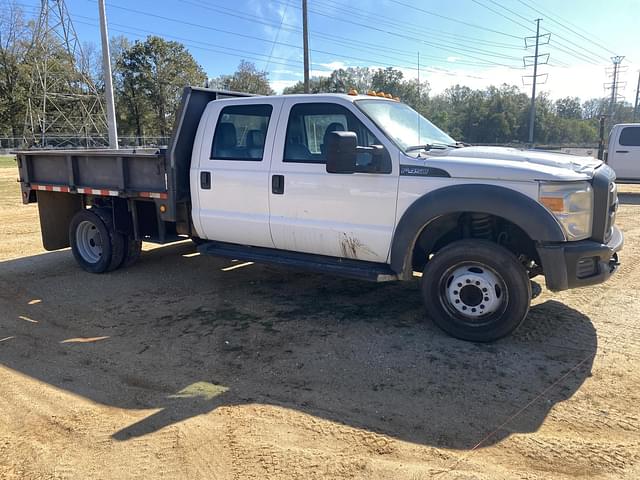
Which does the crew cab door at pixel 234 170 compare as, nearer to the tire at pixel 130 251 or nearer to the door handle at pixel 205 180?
the door handle at pixel 205 180

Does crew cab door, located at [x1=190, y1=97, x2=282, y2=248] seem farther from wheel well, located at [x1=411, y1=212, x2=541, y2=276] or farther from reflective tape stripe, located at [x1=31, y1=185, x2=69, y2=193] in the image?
reflective tape stripe, located at [x1=31, y1=185, x2=69, y2=193]

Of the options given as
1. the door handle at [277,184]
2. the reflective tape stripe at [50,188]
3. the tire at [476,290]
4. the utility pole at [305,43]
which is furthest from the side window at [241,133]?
the utility pole at [305,43]

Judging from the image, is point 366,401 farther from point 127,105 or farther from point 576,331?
point 127,105

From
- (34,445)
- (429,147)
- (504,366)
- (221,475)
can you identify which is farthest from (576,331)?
(34,445)

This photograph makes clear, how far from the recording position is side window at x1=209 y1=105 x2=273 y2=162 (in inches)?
218

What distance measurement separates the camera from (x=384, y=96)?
19.2ft

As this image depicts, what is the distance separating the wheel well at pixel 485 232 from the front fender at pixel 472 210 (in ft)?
0.72

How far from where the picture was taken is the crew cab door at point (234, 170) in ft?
18.0

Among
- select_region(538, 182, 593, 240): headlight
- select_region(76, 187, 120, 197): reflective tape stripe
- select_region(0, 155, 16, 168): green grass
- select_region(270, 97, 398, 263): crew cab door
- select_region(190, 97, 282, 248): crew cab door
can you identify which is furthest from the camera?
select_region(0, 155, 16, 168): green grass

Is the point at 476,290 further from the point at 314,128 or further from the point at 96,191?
the point at 96,191

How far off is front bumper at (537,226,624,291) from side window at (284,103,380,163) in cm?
191

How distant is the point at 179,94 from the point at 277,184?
51447 millimetres

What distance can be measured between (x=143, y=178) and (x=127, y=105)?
2175 inches

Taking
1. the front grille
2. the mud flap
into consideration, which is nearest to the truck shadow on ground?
the front grille
